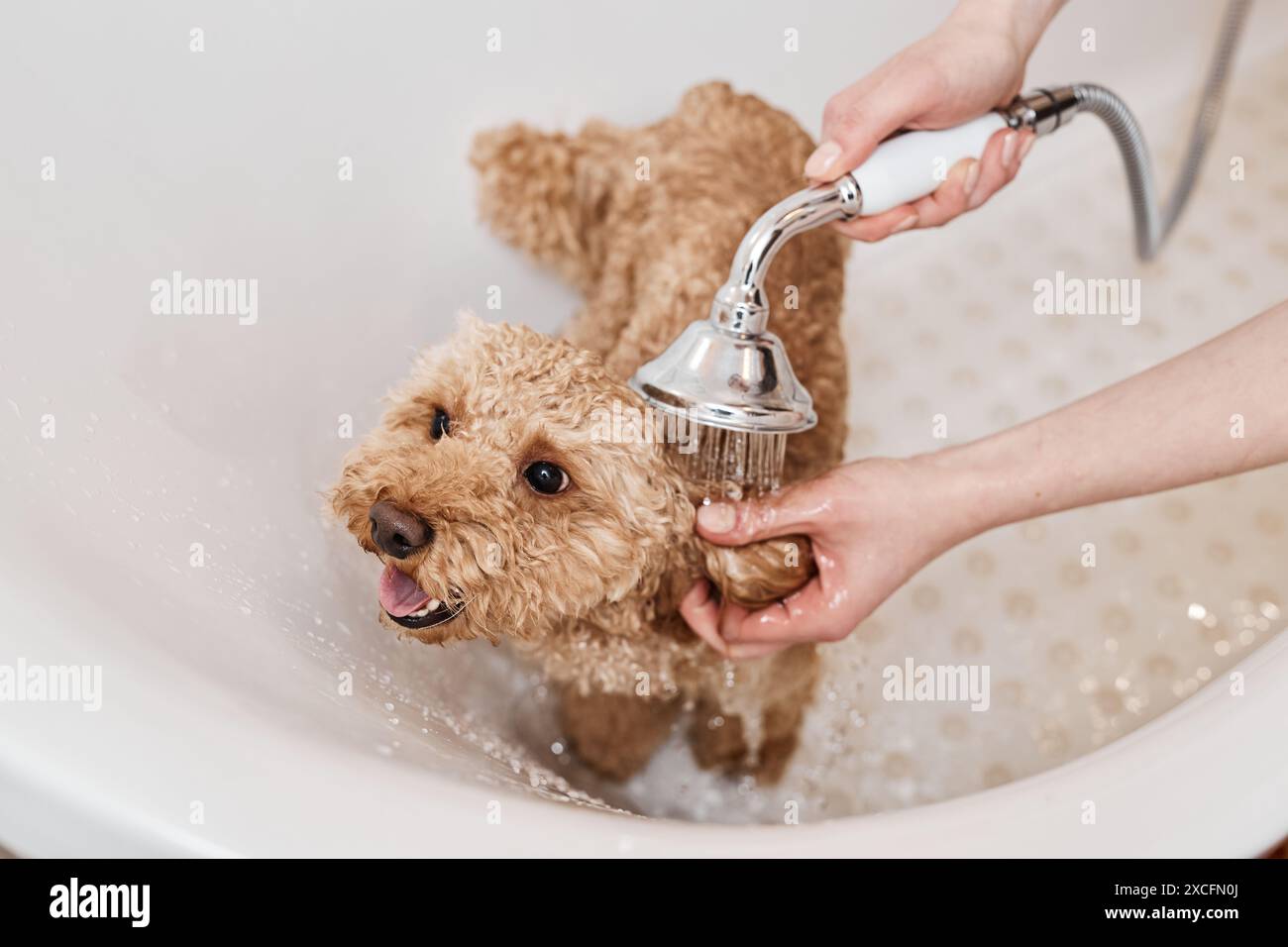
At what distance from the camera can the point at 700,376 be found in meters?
0.68

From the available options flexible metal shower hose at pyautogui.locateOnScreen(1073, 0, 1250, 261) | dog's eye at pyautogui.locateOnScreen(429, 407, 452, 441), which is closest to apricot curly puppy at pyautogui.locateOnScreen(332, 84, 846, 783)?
dog's eye at pyautogui.locateOnScreen(429, 407, 452, 441)

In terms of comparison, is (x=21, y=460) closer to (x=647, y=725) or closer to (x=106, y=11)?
(x=106, y=11)

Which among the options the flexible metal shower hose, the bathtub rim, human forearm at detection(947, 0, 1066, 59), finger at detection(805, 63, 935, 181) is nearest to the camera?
the bathtub rim


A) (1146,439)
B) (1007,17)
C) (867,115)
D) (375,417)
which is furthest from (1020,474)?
(375,417)

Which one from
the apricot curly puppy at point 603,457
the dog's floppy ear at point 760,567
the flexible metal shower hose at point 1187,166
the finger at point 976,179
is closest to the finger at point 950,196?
the finger at point 976,179

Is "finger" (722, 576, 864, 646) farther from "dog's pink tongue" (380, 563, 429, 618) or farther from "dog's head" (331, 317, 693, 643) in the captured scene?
"dog's pink tongue" (380, 563, 429, 618)

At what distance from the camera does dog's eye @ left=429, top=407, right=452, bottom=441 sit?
2.43 ft

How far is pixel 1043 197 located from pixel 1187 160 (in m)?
0.20

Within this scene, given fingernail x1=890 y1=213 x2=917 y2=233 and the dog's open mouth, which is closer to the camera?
the dog's open mouth

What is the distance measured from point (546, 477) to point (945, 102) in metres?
0.44

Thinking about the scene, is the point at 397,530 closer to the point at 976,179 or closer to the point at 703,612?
the point at 703,612

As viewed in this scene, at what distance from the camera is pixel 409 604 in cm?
68

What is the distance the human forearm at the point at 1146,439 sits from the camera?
0.68 m
